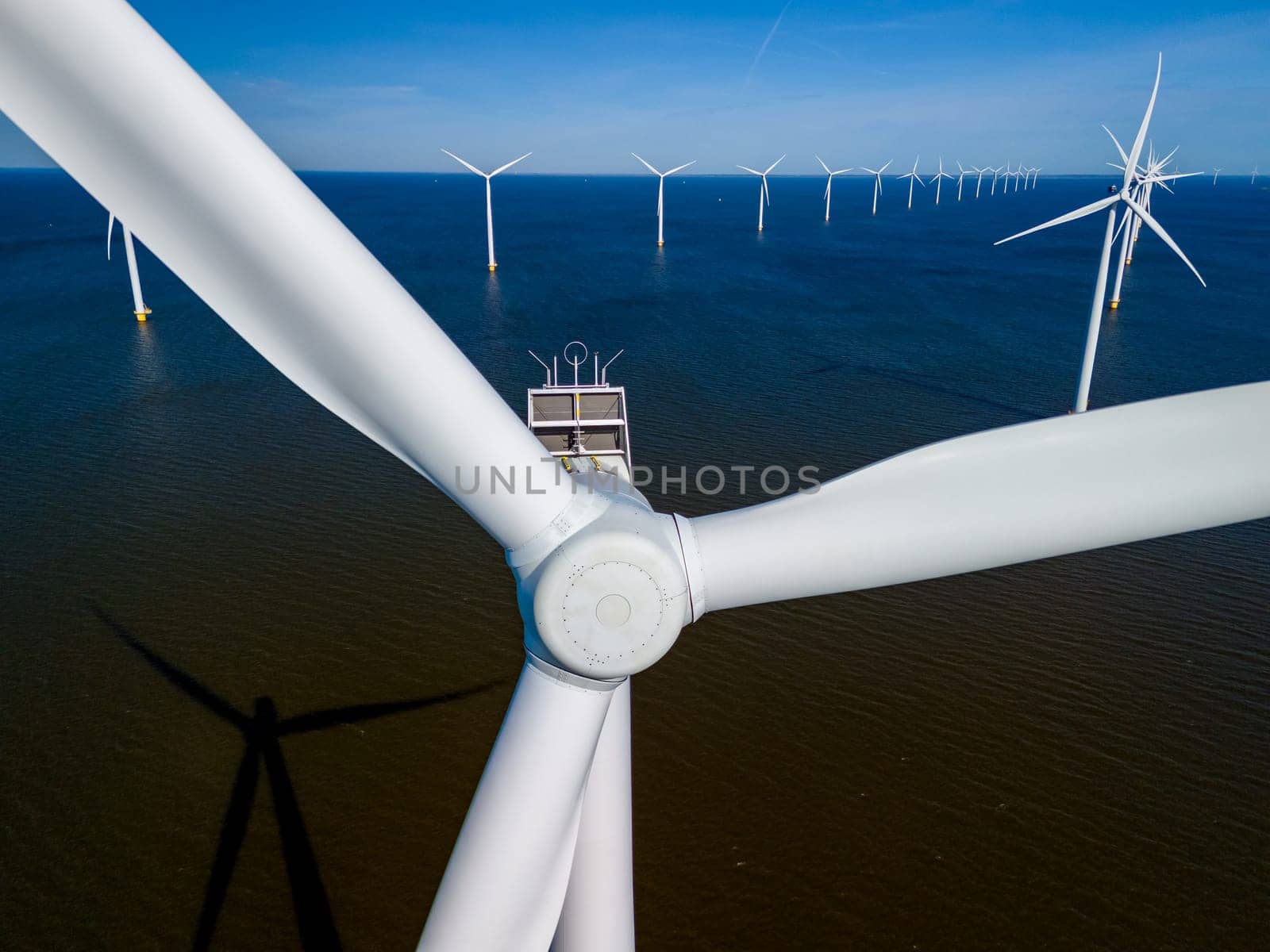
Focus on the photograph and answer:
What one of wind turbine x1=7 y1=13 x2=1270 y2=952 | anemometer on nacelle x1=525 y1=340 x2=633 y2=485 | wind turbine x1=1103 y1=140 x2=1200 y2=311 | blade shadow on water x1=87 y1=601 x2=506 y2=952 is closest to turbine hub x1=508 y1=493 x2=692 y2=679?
wind turbine x1=7 y1=13 x2=1270 y2=952

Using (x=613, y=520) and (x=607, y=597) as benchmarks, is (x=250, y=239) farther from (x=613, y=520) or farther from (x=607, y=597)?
(x=607, y=597)

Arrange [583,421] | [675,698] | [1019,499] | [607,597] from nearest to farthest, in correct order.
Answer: [607,597]
[1019,499]
[675,698]
[583,421]

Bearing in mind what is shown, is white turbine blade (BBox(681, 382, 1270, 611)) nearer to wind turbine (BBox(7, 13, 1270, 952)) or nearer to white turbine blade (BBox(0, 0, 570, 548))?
wind turbine (BBox(7, 13, 1270, 952))

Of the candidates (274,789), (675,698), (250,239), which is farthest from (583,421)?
(250,239)

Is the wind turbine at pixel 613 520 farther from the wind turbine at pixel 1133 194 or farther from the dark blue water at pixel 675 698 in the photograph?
the wind turbine at pixel 1133 194

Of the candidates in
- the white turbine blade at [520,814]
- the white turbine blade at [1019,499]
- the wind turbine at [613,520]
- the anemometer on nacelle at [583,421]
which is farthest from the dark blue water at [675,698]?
the white turbine blade at [1019,499]

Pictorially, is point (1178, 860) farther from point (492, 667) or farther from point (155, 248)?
point (155, 248)
